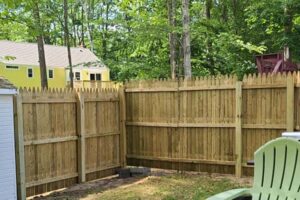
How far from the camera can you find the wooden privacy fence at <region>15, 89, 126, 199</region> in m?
5.71

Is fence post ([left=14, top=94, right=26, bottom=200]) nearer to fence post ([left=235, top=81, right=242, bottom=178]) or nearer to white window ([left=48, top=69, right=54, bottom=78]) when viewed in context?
fence post ([left=235, top=81, right=242, bottom=178])

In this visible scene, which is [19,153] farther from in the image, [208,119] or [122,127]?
[208,119]

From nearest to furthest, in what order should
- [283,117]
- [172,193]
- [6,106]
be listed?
[6,106], [172,193], [283,117]

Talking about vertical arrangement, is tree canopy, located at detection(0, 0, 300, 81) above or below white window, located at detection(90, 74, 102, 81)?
above

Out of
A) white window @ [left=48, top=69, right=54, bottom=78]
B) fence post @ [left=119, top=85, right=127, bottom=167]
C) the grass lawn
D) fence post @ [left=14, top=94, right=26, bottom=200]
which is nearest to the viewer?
fence post @ [left=14, top=94, right=26, bottom=200]

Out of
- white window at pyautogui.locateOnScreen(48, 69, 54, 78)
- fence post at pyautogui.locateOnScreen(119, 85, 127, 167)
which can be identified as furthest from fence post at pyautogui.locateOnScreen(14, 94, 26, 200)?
white window at pyautogui.locateOnScreen(48, 69, 54, 78)

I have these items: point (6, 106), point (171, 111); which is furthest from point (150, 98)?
point (6, 106)

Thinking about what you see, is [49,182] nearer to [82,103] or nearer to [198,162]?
[82,103]

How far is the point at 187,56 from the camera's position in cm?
916

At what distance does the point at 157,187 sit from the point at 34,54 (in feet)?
68.1

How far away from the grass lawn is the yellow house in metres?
15.4

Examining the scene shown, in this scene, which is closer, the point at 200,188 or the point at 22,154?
the point at 22,154

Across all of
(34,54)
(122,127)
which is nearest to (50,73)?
(34,54)

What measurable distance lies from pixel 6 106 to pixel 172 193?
116 inches
